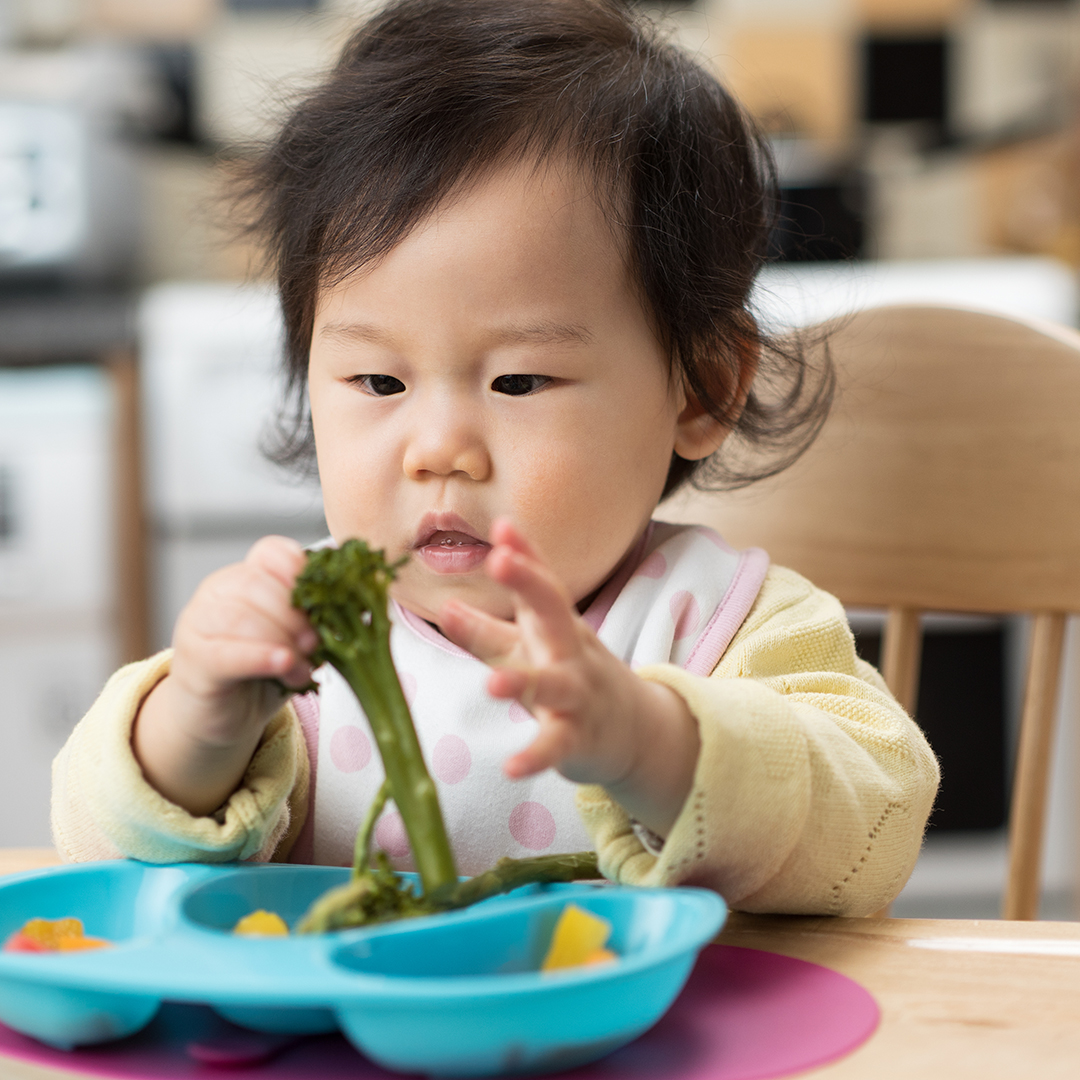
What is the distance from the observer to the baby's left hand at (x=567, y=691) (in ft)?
1.48

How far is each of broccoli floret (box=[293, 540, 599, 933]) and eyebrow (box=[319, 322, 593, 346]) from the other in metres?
0.24

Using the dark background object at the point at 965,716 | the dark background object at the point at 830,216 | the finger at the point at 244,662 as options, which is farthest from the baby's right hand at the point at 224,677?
the dark background object at the point at 830,216

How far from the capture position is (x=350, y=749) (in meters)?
0.78

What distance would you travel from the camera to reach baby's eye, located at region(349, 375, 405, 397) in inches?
29.1

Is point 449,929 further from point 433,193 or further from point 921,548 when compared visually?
point 921,548

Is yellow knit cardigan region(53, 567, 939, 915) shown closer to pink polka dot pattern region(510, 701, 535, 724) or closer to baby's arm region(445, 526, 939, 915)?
baby's arm region(445, 526, 939, 915)

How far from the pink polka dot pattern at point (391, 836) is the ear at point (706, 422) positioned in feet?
0.94

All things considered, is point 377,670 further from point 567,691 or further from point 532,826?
point 532,826

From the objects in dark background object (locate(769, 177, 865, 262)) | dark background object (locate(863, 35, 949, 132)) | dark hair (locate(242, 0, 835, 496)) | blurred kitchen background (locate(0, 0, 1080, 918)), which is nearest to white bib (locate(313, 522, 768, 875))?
dark hair (locate(242, 0, 835, 496))

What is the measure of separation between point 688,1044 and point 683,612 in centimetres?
37

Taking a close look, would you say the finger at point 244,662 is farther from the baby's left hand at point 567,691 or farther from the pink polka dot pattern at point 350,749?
the pink polka dot pattern at point 350,749

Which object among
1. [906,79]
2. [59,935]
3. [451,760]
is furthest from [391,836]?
[906,79]

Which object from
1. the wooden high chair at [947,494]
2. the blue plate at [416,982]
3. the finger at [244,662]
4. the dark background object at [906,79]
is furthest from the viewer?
the dark background object at [906,79]

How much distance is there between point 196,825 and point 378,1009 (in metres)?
0.23
